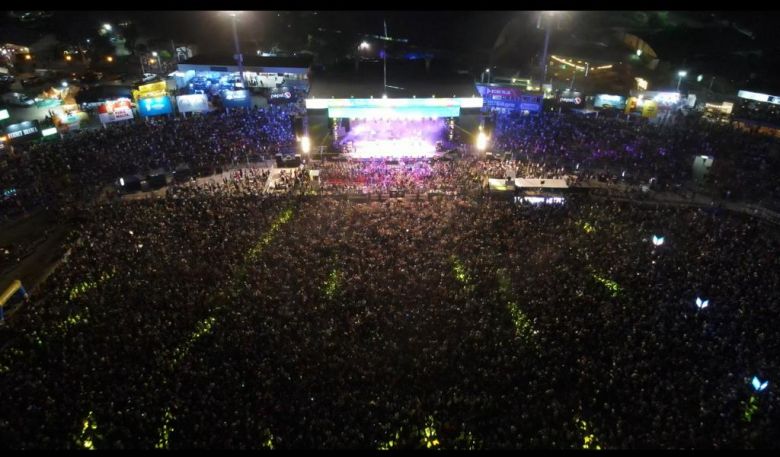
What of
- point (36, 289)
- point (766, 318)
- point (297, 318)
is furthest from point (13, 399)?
point (766, 318)

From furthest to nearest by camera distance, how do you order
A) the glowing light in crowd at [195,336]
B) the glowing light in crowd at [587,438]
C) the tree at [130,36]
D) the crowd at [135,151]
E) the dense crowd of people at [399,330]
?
the tree at [130,36] < the crowd at [135,151] < the glowing light in crowd at [195,336] < the dense crowd of people at [399,330] < the glowing light in crowd at [587,438]

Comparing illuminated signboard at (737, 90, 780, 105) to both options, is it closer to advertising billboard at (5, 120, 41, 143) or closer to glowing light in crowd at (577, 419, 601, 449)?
glowing light in crowd at (577, 419, 601, 449)

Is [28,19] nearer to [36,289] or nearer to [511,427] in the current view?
[36,289]

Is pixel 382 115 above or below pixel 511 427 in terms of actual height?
above

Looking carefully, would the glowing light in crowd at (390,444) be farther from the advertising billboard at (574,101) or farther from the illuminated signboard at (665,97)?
the illuminated signboard at (665,97)


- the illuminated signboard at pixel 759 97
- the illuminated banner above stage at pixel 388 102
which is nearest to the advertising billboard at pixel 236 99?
the illuminated banner above stage at pixel 388 102

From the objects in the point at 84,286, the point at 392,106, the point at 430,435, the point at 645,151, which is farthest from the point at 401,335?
the point at 645,151
